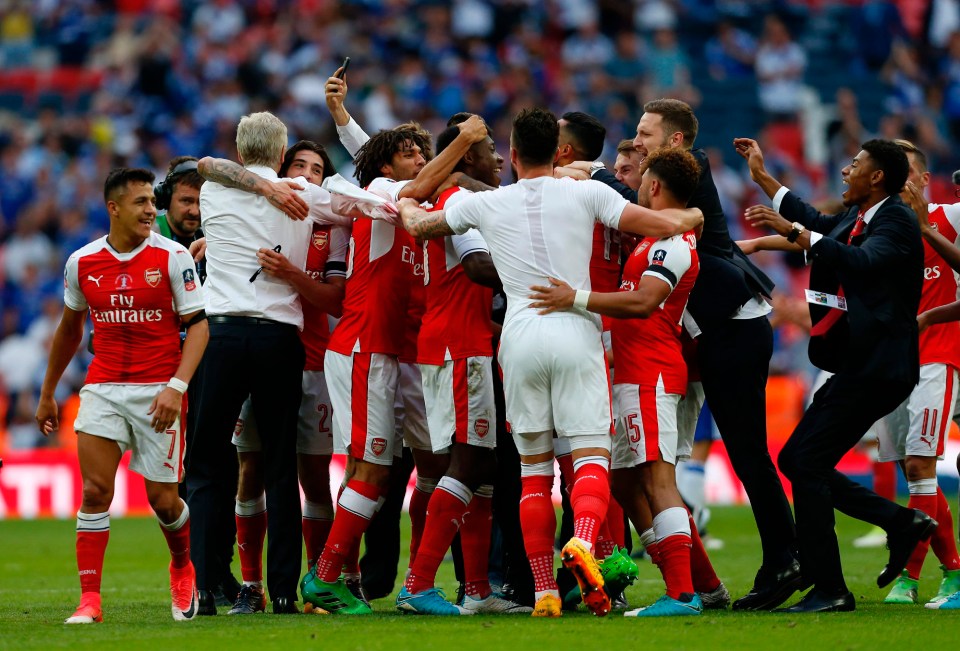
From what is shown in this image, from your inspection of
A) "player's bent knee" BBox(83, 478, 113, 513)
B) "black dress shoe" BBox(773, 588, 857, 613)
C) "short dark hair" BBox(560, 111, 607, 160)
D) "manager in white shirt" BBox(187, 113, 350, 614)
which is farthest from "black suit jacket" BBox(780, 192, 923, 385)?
"player's bent knee" BBox(83, 478, 113, 513)

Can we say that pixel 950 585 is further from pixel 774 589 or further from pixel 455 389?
pixel 455 389

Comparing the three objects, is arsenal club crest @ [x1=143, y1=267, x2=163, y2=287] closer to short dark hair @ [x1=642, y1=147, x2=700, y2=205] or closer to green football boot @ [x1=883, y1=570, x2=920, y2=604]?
short dark hair @ [x1=642, y1=147, x2=700, y2=205]

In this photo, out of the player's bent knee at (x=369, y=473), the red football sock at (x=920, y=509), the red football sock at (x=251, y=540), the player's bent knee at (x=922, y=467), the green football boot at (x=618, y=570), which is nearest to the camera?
the green football boot at (x=618, y=570)

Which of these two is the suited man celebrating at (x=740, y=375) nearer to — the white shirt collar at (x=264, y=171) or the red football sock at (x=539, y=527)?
the red football sock at (x=539, y=527)

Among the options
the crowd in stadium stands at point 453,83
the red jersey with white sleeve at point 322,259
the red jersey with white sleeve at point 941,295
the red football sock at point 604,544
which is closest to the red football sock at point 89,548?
the red jersey with white sleeve at point 322,259

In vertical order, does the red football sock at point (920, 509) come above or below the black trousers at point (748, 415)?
below

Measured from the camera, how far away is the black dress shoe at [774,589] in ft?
26.8

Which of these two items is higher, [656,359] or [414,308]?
[414,308]

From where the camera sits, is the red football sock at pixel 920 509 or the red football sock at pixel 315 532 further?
the red football sock at pixel 920 509

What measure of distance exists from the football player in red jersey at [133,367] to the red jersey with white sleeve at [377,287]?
2.89 feet

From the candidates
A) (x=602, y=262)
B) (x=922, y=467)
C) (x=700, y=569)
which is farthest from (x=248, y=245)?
(x=922, y=467)

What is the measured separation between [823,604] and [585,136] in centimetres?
307

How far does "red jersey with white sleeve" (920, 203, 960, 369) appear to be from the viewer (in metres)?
9.23

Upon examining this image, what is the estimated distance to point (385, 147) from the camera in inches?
340
